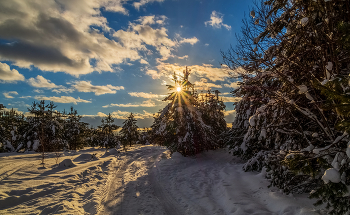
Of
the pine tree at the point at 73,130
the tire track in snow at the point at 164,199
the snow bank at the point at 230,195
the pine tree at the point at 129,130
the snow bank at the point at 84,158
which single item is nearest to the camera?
the snow bank at the point at 230,195

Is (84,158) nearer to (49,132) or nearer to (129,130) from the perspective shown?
(49,132)

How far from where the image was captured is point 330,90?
2.75 m

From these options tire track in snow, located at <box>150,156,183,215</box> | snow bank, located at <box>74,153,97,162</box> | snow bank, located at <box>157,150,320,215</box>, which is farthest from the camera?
snow bank, located at <box>74,153,97,162</box>

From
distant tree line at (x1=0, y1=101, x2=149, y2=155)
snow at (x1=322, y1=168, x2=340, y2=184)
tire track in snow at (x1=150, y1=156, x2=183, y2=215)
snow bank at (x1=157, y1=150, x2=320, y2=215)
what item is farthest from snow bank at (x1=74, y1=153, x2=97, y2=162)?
snow at (x1=322, y1=168, x2=340, y2=184)

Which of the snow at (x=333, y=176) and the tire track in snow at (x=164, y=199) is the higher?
the snow at (x=333, y=176)

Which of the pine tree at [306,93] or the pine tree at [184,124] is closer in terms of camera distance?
the pine tree at [306,93]

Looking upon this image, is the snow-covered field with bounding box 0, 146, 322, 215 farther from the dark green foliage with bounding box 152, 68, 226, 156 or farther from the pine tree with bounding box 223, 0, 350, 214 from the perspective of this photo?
the dark green foliage with bounding box 152, 68, 226, 156

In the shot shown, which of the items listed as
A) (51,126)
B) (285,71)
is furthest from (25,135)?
(285,71)

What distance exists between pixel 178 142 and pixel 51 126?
68.1 ft

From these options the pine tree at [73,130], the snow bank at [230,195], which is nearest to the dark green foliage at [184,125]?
the snow bank at [230,195]

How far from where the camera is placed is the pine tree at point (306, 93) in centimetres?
315

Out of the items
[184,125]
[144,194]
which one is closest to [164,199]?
[144,194]

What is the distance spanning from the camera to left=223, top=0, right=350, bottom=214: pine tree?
3.15 m

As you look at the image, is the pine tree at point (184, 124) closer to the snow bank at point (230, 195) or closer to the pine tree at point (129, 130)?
the snow bank at point (230, 195)
